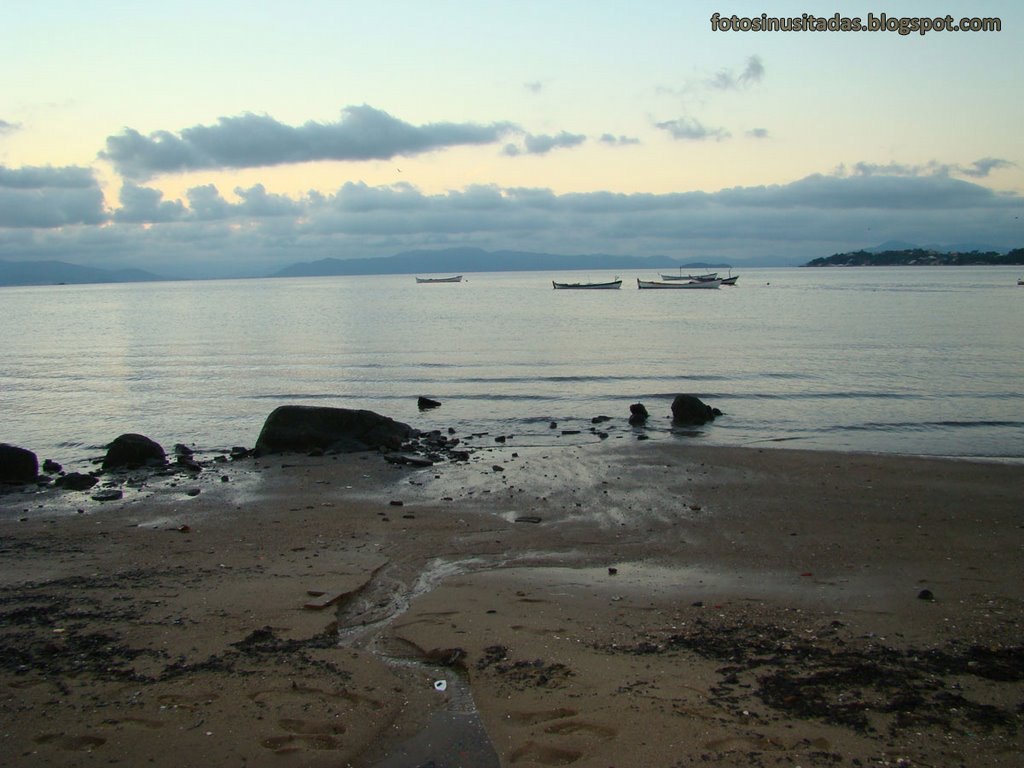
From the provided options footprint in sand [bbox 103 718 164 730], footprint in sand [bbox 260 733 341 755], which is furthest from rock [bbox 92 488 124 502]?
footprint in sand [bbox 260 733 341 755]

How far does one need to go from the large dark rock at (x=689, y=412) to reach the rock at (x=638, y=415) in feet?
3.04

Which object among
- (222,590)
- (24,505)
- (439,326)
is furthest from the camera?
(439,326)

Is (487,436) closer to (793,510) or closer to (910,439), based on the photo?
(793,510)

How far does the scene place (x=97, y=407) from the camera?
93.7 feet

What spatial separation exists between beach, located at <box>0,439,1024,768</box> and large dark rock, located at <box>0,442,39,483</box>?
1.96m

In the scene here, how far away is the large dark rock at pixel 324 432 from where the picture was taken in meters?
20.0

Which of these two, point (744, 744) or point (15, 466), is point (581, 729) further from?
point (15, 466)

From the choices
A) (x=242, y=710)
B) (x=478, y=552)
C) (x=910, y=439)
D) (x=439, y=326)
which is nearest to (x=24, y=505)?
(x=478, y=552)

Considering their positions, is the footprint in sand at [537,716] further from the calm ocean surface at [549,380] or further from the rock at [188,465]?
the calm ocean surface at [549,380]

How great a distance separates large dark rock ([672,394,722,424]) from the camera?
23.5m

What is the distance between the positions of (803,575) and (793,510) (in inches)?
151

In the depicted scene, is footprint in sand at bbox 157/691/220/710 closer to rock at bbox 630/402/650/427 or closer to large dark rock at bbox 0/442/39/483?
large dark rock at bbox 0/442/39/483

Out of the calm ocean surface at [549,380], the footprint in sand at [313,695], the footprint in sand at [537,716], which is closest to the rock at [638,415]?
the calm ocean surface at [549,380]

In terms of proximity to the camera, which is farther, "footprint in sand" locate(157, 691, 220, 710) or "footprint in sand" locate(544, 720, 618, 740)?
"footprint in sand" locate(157, 691, 220, 710)
